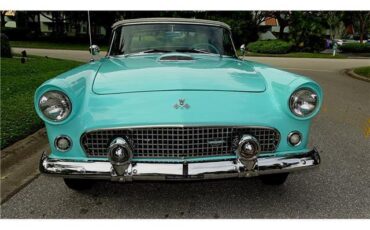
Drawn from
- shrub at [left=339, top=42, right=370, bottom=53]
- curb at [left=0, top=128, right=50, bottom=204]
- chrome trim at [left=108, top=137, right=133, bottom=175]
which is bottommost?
shrub at [left=339, top=42, right=370, bottom=53]

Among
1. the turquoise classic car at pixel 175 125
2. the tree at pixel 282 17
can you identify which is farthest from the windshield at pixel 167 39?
the tree at pixel 282 17

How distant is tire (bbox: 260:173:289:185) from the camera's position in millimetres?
3241

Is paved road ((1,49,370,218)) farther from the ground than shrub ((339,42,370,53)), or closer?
farther from the ground

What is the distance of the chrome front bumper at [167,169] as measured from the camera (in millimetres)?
2490

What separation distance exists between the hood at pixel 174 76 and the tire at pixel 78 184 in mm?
838

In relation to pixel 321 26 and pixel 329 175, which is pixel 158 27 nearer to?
pixel 329 175

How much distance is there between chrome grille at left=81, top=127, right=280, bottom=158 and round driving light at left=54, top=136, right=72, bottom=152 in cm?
12

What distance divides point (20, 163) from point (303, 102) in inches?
109

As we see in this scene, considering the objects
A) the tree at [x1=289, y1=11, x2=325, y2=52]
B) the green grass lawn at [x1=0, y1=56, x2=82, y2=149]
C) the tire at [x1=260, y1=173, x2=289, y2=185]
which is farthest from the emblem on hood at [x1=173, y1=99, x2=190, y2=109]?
the tree at [x1=289, y1=11, x2=325, y2=52]

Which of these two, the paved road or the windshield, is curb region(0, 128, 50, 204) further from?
the windshield

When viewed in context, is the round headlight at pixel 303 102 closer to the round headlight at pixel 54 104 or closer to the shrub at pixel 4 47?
the round headlight at pixel 54 104

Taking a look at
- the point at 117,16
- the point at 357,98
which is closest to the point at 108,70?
the point at 357,98

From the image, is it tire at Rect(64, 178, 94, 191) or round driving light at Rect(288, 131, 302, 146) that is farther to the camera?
tire at Rect(64, 178, 94, 191)

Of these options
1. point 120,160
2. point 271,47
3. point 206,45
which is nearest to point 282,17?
point 271,47
